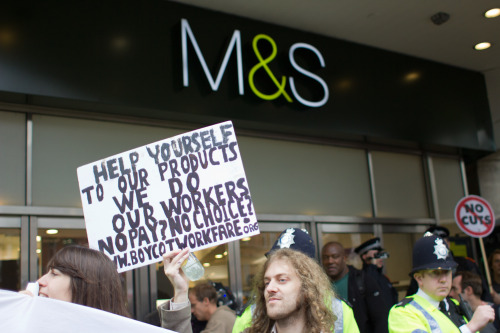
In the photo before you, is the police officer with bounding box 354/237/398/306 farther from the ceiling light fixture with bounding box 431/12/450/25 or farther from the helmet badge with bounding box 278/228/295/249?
the helmet badge with bounding box 278/228/295/249

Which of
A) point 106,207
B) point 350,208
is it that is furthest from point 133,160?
point 350,208

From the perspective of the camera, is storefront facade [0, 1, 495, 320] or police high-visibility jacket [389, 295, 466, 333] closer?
police high-visibility jacket [389, 295, 466, 333]

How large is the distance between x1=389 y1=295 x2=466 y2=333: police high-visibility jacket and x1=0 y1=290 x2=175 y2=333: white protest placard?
185 cm

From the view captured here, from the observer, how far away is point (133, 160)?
3.19 m

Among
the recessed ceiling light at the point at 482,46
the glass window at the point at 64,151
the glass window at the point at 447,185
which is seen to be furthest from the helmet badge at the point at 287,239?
the glass window at the point at 447,185

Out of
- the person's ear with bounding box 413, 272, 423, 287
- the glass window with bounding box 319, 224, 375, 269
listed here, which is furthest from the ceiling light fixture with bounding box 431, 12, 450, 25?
the person's ear with bounding box 413, 272, 423, 287

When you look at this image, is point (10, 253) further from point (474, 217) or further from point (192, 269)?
point (474, 217)

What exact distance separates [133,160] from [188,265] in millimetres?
674

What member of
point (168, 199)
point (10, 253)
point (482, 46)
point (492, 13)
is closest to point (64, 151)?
point (10, 253)

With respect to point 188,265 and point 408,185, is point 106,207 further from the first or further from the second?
point 408,185

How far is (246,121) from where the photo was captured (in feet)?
20.3

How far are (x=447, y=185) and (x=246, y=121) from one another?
3.74m

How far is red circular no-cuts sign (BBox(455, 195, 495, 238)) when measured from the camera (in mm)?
7012

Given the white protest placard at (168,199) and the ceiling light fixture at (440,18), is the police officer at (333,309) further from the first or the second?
the ceiling light fixture at (440,18)
